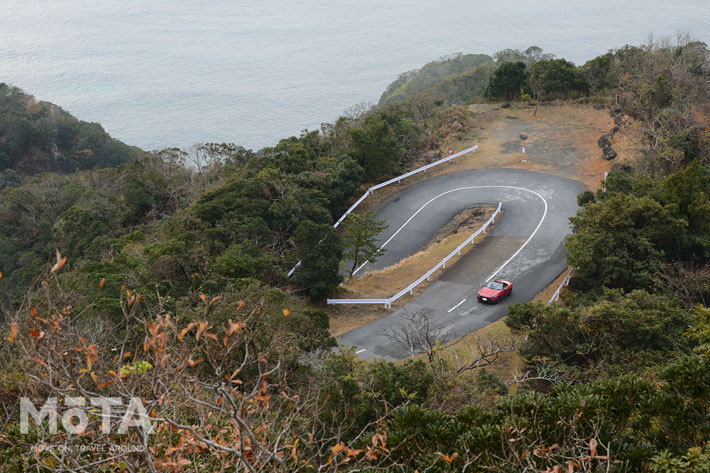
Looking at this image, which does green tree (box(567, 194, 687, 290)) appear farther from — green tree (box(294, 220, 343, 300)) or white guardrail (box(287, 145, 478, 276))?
white guardrail (box(287, 145, 478, 276))

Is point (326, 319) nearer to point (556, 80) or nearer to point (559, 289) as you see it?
point (559, 289)

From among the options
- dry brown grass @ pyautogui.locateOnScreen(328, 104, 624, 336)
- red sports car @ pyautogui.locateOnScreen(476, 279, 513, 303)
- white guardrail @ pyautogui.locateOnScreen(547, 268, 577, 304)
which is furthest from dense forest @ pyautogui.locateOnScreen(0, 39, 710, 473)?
red sports car @ pyautogui.locateOnScreen(476, 279, 513, 303)

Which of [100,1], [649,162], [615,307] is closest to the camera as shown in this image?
[615,307]

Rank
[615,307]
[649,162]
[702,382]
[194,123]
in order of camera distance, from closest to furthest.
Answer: [702,382]
[615,307]
[649,162]
[194,123]

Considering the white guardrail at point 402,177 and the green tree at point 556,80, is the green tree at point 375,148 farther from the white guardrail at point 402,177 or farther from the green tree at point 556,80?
the green tree at point 556,80

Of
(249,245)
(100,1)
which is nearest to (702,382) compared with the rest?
(249,245)

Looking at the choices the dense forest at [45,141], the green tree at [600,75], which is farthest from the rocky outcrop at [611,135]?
the dense forest at [45,141]

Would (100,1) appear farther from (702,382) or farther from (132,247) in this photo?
(702,382)
